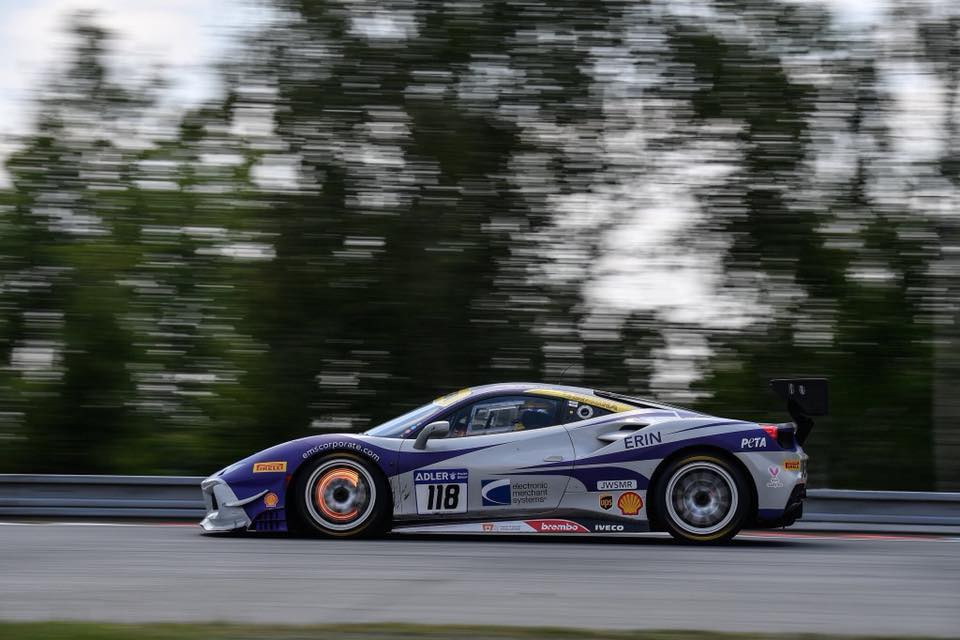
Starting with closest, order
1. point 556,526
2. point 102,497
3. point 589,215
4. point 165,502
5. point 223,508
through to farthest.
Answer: point 556,526, point 223,508, point 165,502, point 102,497, point 589,215

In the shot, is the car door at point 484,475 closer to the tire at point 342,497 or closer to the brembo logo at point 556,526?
the brembo logo at point 556,526

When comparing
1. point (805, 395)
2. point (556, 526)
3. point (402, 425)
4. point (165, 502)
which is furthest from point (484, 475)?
point (165, 502)

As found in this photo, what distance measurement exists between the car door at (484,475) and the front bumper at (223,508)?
3.83ft

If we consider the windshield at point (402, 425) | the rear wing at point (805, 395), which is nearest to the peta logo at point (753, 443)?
the rear wing at point (805, 395)

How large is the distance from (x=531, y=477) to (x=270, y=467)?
1937 millimetres

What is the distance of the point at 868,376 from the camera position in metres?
14.4

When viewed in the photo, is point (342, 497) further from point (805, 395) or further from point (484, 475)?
point (805, 395)

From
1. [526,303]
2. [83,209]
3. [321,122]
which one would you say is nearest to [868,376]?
[526,303]

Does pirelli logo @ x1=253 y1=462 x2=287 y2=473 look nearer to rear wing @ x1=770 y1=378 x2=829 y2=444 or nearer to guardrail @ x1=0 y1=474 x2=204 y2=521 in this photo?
guardrail @ x1=0 y1=474 x2=204 y2=521

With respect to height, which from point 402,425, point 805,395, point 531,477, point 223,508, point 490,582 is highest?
point 805,395

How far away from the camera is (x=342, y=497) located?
895 centimetres

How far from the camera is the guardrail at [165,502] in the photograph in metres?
10.4

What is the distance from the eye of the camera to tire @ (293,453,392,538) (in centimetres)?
887

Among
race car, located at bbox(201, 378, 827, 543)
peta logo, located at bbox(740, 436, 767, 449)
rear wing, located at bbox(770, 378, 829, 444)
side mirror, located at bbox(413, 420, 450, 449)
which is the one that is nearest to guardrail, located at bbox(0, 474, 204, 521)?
race car, located at bbox(201, 378, 827, 543)
